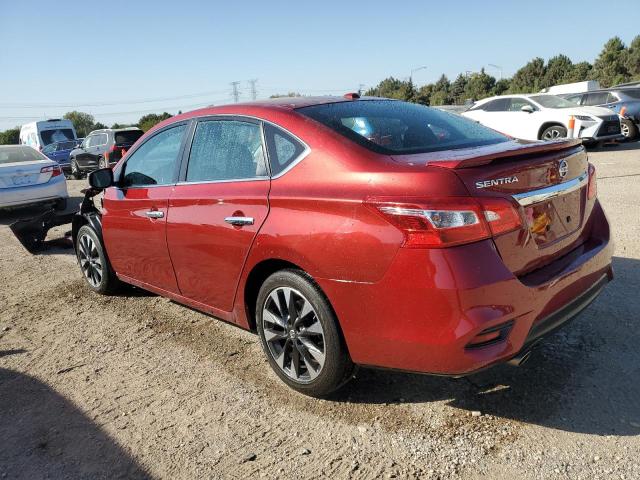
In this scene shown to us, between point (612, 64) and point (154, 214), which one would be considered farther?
point (612, 64)

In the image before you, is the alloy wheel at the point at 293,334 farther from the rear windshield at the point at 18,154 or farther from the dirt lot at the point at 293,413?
the rear windshield at the point at 18,154

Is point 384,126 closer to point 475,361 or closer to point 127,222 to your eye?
point 475,361

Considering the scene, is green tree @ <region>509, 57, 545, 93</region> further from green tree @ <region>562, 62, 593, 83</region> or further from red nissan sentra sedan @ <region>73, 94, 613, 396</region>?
red nissan sentra sedan @ <region>73, 94, 613, 396</region>

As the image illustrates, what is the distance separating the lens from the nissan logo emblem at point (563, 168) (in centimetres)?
262

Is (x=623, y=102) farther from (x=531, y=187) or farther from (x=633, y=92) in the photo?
(x=531, y=187)

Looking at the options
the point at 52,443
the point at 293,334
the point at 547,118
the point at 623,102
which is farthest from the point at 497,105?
the point at 52,443

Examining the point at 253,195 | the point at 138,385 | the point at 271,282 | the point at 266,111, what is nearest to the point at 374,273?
the point at 271,282

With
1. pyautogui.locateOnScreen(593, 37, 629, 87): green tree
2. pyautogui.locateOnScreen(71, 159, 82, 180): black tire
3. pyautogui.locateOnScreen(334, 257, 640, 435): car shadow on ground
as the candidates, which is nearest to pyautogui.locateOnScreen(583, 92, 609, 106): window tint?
pyautogui.locateOnScreen(334, 257, 640, 435): car shadow on ground

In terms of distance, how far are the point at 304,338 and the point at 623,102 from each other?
16128 mm

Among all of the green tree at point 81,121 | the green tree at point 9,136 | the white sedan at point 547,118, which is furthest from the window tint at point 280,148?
the green tree at point 81,121

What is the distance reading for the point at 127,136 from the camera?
18922 mm

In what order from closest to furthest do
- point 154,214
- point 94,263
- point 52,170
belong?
1. point 154,214
2. point 94,263
3. point 52,170

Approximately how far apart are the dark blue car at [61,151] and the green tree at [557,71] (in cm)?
5392

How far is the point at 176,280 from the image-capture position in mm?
3762
